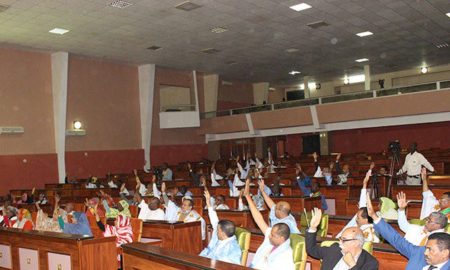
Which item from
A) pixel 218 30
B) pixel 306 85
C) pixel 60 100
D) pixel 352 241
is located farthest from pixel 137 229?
pixel 306 85

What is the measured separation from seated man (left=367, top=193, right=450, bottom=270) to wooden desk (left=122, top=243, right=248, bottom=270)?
4.38ft

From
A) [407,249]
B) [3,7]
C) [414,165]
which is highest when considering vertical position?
[3,7]

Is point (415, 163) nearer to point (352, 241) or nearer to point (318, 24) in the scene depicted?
point (318, 24)

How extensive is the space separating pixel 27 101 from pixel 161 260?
14.2m

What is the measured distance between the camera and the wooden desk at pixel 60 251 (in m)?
6.07

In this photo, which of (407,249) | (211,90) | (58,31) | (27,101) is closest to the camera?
(407,249)

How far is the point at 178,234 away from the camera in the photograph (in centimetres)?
691

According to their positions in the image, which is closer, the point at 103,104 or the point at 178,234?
the point at 178,234

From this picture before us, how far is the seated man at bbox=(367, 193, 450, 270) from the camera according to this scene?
3.55 m

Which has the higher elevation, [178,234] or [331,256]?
[331,256]

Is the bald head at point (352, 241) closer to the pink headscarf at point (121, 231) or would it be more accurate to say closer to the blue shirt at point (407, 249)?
the blue shirt at point (407, 249)

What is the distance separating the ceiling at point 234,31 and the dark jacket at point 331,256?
375 inches

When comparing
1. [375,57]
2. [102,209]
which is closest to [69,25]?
[102,209]

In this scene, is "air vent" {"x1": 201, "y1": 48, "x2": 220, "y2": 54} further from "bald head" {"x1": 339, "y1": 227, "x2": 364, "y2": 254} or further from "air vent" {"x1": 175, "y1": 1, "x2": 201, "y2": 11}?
"bald head" {"x1": 339, "y1": 227, "x2": 364, "y2": 254}
